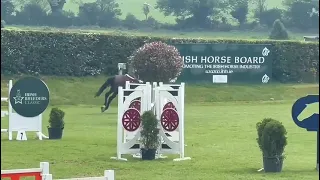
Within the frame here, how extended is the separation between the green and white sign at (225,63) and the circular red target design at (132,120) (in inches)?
989

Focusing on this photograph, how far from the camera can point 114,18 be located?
186 ft

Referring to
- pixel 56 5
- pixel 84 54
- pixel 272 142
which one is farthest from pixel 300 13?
pixel 272 142

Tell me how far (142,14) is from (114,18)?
3.15 meters

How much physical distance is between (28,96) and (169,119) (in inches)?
159

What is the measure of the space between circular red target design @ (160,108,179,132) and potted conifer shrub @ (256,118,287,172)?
2.30 metres

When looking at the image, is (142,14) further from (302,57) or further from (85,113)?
(85,113)

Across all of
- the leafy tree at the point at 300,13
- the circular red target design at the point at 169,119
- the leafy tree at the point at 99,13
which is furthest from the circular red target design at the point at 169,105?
the leafy tree at the point at 99,13

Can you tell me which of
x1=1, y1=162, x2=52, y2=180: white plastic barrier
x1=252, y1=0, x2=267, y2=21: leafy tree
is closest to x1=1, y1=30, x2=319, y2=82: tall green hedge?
x1=252, y1=0, x2=267, y2=21: leafy tree

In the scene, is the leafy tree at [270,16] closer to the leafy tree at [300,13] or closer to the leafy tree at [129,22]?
the leafy tree at [300,13]

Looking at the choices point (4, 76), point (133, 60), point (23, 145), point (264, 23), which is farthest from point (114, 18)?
point (23, 145)

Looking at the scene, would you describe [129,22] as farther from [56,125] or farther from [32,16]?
[56,125]

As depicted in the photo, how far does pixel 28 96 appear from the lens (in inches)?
645

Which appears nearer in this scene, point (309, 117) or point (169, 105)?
point (309, 117)

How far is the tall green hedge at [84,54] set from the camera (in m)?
38.0
